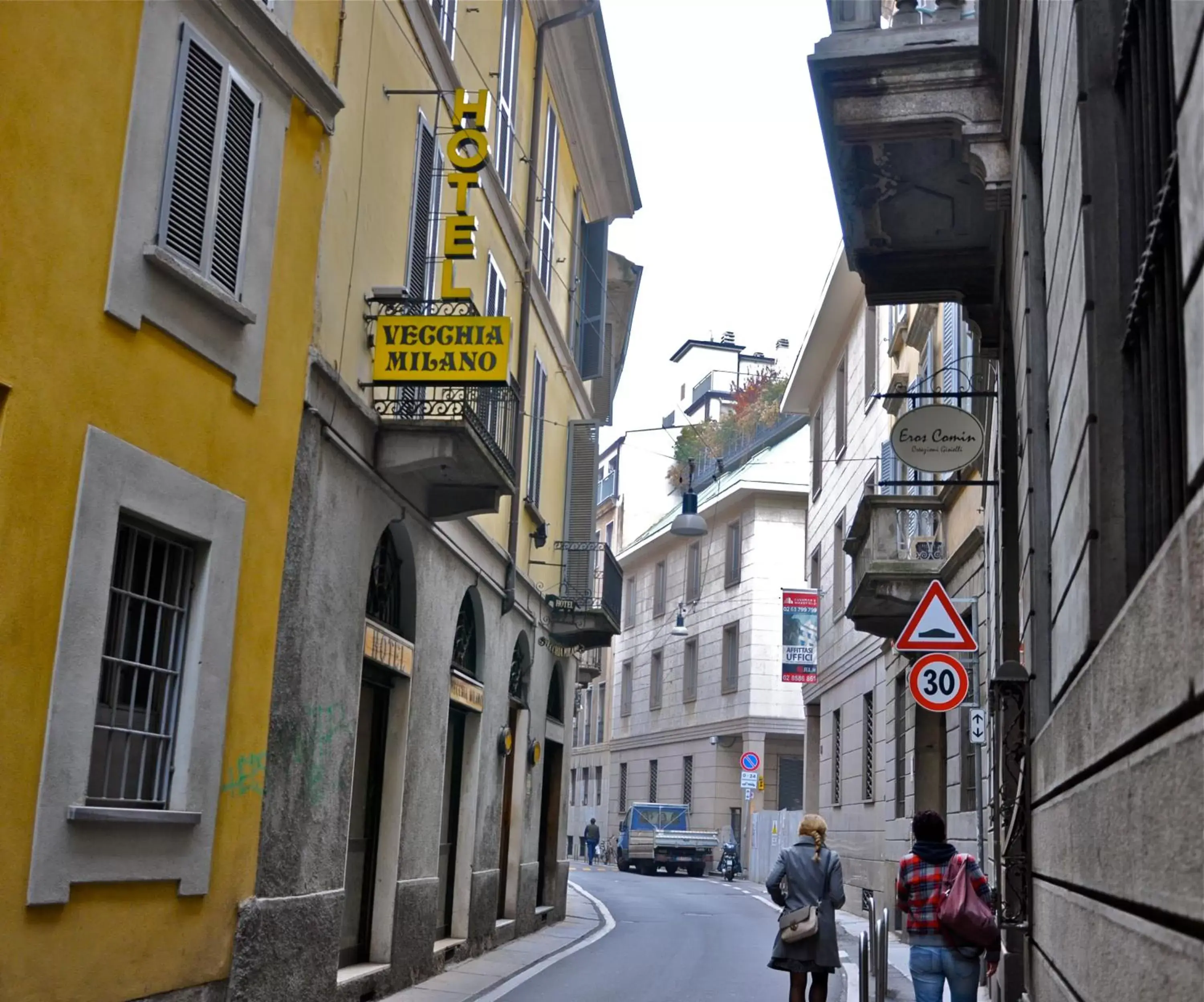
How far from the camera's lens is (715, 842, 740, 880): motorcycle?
4172 cm

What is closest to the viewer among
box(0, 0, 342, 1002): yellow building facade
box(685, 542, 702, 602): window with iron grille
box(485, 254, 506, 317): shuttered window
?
box(0, 0, 342, 1002): yellow building facade

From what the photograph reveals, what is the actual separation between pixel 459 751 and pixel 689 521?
14.2m

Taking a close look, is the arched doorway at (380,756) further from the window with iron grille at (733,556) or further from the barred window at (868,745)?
the window with iron grille at (733,556)

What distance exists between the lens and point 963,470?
17688 millimetres

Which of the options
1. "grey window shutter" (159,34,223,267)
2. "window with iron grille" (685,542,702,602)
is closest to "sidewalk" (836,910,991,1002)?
"grey window shutter" (159,34,223,267)

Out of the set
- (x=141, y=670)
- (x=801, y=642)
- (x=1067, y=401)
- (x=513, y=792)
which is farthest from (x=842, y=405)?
(x=1067, y=401)

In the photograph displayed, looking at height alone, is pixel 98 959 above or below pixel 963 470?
below

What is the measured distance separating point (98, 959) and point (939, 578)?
13.9m

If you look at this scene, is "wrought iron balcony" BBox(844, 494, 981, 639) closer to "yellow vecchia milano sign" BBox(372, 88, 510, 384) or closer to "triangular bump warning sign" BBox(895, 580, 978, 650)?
Result: "triangular bump warning sign" BBox(895, 580, 978, 650)

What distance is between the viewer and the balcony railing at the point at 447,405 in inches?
483

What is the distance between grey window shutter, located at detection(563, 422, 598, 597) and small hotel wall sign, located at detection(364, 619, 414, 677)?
9.18 metres

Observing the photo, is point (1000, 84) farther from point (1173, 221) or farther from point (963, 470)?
point (963, 470)

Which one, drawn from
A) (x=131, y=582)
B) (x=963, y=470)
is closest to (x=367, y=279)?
(x=131, y=582)

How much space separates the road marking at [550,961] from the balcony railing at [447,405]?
4.84 meters
